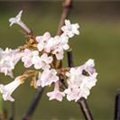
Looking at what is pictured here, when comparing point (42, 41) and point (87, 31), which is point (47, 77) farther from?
point (87, 31)

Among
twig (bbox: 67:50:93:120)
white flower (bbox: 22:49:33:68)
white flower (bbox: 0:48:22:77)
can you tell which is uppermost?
white flower (bbox: 0:48:22:77)

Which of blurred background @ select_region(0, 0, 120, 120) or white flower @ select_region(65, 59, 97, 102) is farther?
blurred background @ select_region(0, 0, 120, 120)

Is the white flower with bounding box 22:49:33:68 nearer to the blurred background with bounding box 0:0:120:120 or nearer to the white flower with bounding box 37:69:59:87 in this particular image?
the white flower with bounding box 37:69:59:87

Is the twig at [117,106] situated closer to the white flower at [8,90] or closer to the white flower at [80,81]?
the white flower at [80,81]

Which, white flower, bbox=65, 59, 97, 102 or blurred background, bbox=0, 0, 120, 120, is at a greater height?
blurred background, bbox=0, 0, 120, 120

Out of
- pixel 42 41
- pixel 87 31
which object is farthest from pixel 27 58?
pixel 87 31

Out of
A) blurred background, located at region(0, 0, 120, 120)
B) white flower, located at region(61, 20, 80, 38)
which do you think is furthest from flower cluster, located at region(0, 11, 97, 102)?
blurred background, located at region(0, 0, 120, 120)

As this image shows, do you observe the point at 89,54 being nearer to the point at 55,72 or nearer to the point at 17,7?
the point at 17,7
